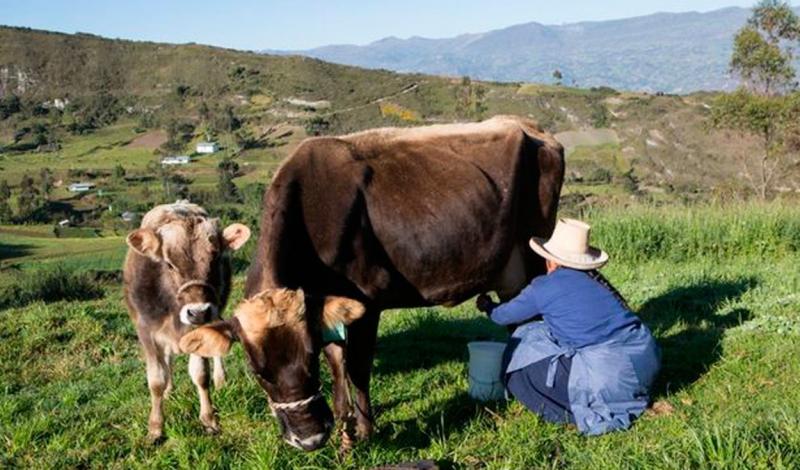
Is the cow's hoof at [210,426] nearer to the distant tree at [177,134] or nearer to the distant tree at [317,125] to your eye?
the distant tree at [317,125]

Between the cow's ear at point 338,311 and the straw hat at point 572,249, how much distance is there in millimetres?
1656

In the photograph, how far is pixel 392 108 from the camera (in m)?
107

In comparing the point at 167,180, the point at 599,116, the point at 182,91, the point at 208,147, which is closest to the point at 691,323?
the point at 167,180

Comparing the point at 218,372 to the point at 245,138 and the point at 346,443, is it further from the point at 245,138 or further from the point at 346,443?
the point at 245,138

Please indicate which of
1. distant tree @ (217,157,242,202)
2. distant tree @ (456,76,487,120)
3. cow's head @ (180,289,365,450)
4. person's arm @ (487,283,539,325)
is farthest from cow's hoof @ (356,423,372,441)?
distant tree @ (456,76,487,120)

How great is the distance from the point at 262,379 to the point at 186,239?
1504 mm

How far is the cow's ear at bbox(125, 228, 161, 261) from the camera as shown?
554cm

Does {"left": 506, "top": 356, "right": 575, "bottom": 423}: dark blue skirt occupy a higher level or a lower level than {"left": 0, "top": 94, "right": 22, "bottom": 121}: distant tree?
higher

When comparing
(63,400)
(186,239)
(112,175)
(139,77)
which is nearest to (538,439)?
(186,239)

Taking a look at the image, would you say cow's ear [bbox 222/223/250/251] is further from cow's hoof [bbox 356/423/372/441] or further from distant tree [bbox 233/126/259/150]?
distant tree [bbox 233/126/259/150]

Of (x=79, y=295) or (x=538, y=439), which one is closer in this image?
(x=538, y=439)

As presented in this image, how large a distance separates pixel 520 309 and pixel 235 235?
2.27 metres

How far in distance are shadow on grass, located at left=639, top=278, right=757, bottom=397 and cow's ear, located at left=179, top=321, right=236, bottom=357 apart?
10.8 ft

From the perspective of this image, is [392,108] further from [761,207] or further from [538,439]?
[538,439]
